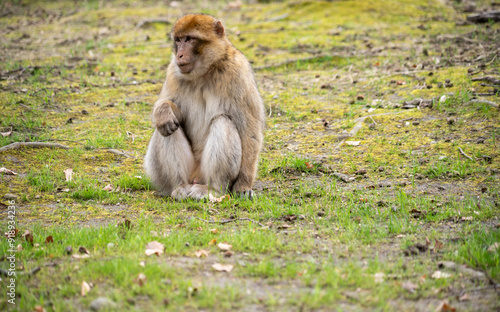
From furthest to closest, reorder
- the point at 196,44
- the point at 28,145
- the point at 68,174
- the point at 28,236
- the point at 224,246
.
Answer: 1. the point at 28,145
2. the point at 68,174
3. the point at 196,44
4. the point at 28,236
5. the point at 224,246

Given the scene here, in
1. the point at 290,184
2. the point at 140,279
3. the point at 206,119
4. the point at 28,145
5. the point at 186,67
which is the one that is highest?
the point at 186,67

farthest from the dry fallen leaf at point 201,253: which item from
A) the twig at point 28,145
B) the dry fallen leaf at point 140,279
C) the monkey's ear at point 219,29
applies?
the twig at point 28,145

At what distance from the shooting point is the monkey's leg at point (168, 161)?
5.88 metres

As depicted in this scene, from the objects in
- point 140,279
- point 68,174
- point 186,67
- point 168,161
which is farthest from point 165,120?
point 140,279

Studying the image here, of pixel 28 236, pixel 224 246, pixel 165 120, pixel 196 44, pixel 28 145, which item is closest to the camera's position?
pixel 224 246

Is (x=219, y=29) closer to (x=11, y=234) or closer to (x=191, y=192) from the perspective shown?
(x=191, y=192)

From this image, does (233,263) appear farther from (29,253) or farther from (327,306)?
(29,253)

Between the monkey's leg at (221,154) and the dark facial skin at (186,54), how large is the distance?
25.3 inches

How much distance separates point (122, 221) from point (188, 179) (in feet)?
3.78

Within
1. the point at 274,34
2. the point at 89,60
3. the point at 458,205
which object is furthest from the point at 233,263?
the point at 274,34

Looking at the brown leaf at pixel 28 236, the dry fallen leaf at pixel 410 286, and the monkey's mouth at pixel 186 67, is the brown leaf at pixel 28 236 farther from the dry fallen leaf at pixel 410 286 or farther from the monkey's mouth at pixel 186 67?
Result: the dry fallen leaf at pixel 410 286

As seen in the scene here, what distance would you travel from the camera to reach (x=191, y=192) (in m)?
5.79

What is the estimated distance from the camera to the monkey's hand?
5.65 metres

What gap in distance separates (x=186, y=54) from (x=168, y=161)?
1199mm
